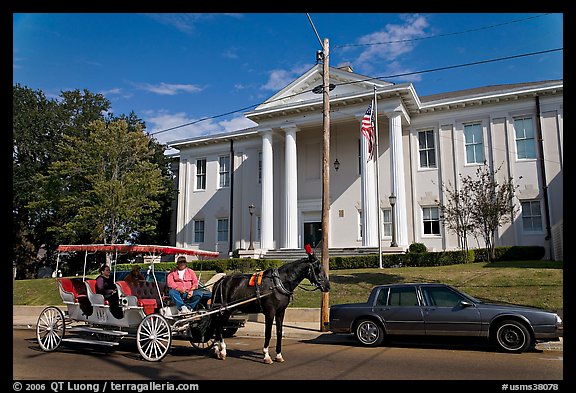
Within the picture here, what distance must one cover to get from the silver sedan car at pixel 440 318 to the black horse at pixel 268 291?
2.52 m

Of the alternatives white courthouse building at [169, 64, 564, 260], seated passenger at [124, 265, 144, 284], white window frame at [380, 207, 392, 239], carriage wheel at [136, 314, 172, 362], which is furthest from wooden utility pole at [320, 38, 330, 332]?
white window frame at [380, 207, 392, 239]

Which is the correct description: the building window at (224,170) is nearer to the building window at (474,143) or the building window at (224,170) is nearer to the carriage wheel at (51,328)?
the building window at (474,143)

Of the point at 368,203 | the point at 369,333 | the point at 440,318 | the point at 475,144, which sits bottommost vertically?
the point at 369,333

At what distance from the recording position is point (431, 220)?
31.2 meters

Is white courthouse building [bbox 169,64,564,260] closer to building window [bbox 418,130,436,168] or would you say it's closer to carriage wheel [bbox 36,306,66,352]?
building window [bbox 418,130,436,168]

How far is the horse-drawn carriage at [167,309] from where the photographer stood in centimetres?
970

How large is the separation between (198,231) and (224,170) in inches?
222

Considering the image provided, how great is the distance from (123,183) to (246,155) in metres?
11.0

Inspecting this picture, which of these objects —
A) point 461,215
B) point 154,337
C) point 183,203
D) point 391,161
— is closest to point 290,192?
point 391,161

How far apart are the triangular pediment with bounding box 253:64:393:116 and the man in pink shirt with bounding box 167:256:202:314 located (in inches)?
862

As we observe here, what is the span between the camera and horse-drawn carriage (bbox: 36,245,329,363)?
9.70 m

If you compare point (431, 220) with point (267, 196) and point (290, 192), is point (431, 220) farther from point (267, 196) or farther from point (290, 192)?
point (267, 196)
